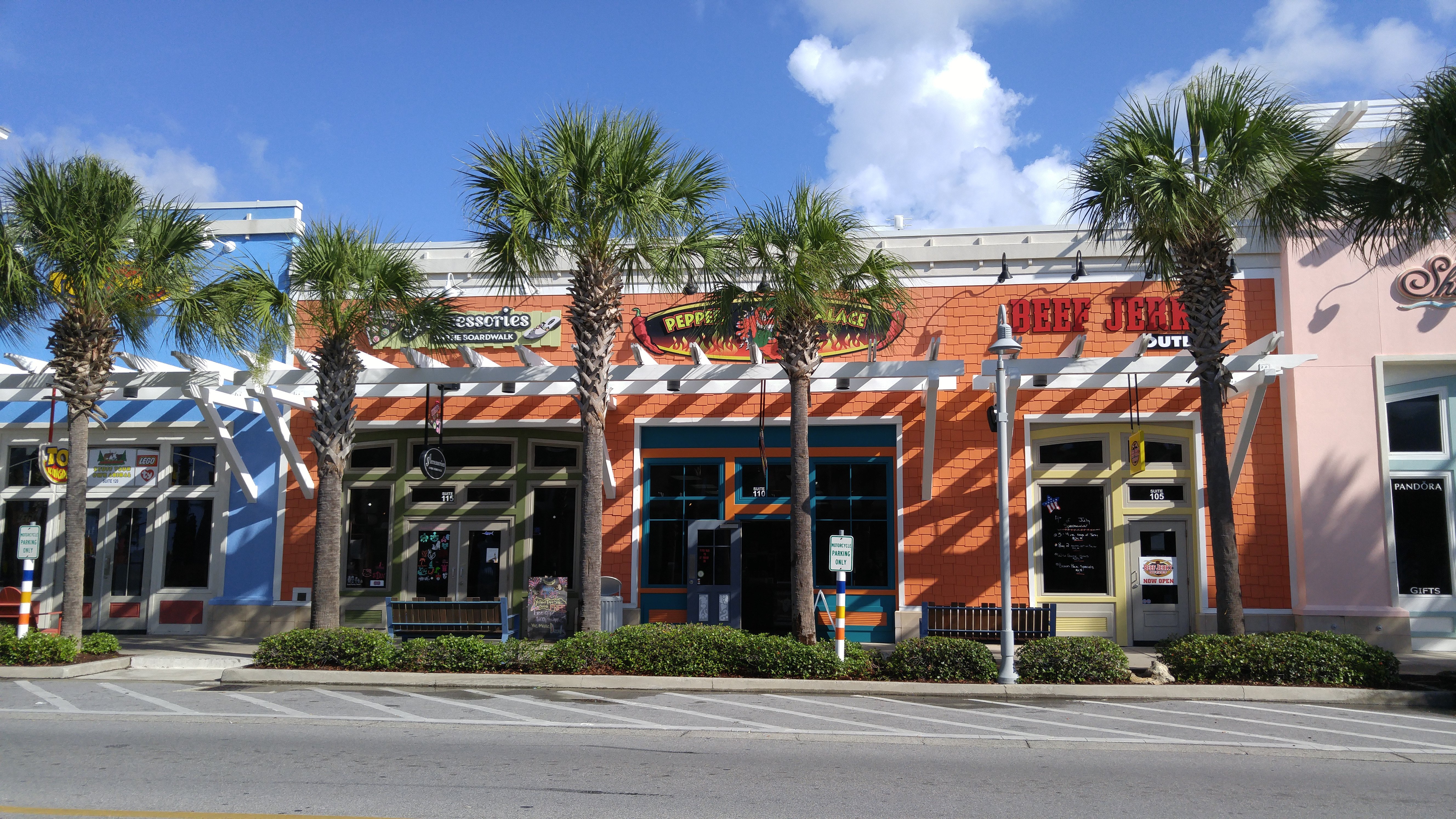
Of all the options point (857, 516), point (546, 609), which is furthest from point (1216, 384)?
point (546, 609)

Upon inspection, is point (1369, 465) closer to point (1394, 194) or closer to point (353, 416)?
point (1394, 194)

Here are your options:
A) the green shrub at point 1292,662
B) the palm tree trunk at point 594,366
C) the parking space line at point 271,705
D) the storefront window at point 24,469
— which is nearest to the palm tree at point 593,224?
the palm tree trunk at point 594,366

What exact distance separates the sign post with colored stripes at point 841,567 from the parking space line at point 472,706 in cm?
440

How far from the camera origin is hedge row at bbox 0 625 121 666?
1298 cm

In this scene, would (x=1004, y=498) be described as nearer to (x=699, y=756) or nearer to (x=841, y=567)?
(x=841, y=567)

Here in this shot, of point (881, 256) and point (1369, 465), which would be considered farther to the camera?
point (1369, 465)

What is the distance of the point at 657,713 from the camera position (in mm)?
10344

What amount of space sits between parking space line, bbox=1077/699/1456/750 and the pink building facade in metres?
6.72

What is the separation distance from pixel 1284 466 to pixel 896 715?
10117 mm

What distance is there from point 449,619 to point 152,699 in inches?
167

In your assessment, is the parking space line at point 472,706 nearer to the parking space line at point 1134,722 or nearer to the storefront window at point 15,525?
the parking space line at point 1134,722

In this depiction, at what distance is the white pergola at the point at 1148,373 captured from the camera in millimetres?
14625

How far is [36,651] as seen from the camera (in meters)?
13.0

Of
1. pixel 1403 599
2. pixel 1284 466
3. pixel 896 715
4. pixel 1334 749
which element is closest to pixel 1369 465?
pixel 1284 466
